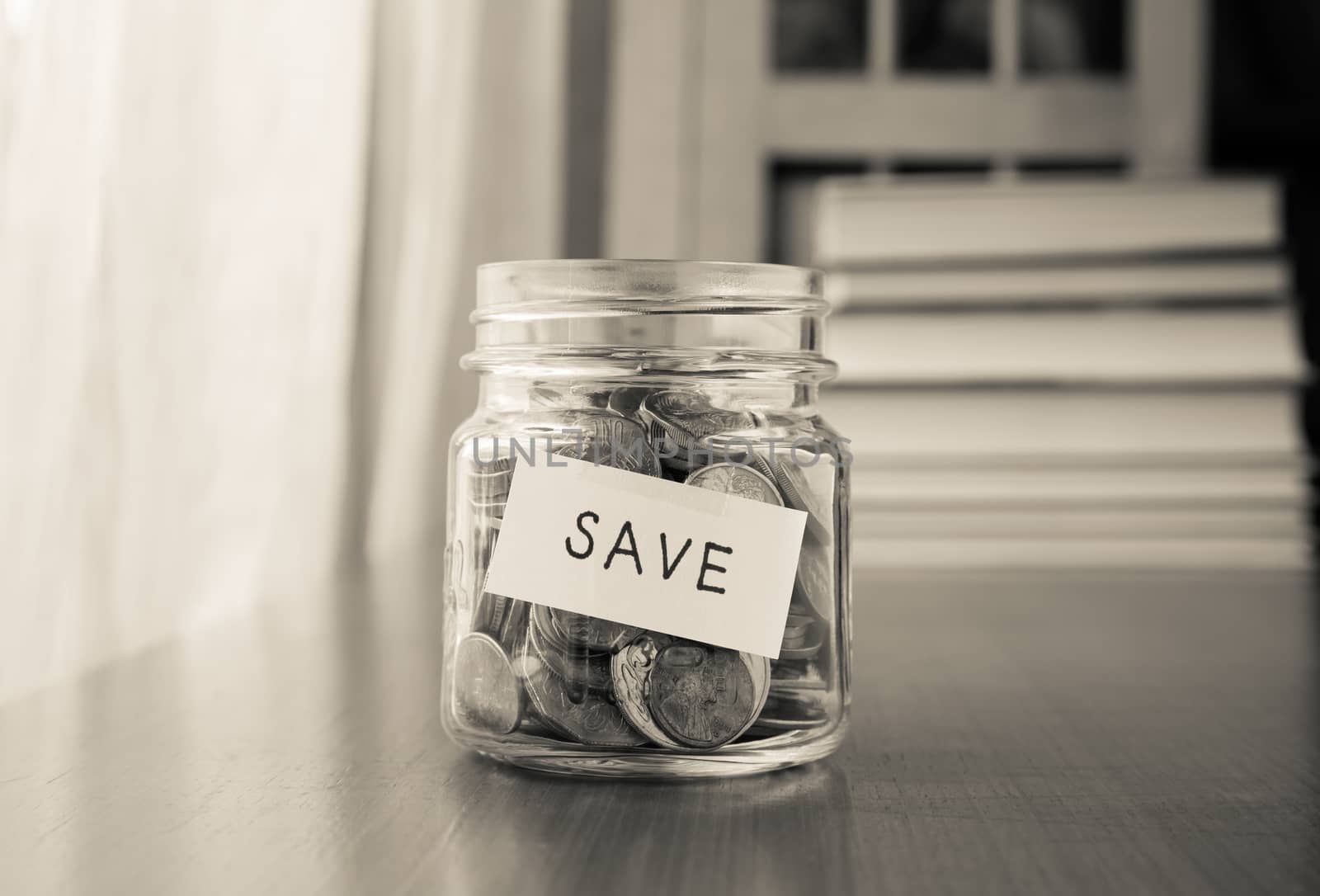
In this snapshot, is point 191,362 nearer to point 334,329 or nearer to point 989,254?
point 334,329

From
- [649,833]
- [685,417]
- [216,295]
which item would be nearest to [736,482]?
[685,417]

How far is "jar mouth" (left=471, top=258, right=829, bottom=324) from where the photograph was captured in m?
0.55

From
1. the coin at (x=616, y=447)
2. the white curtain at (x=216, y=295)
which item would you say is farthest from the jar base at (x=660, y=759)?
the white curtain at (x=216, y=295)

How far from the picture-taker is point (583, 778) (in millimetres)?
557

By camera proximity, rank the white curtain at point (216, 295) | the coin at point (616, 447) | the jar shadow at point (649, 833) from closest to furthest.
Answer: the jar shadow at point (649, 833), the coin at point (616, 447), the white curtain at point (216, 295)

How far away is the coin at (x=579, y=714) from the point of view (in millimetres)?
529

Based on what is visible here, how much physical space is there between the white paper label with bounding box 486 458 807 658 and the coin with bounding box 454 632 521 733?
0.03 meters

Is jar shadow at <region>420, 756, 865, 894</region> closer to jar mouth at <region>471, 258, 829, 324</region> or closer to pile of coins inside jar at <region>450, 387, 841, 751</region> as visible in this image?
pile of coins inside jar at <region>450, 387, 841, 751</region>

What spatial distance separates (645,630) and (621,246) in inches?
65.7

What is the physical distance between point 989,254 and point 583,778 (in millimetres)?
1251

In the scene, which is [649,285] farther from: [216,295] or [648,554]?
[216,295]

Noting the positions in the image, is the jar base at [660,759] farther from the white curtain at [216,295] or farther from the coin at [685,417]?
the white curtain at [216,295]

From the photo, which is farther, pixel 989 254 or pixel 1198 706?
pixel 989 254

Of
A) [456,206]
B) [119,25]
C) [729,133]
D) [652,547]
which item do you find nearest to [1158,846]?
[652,547]
